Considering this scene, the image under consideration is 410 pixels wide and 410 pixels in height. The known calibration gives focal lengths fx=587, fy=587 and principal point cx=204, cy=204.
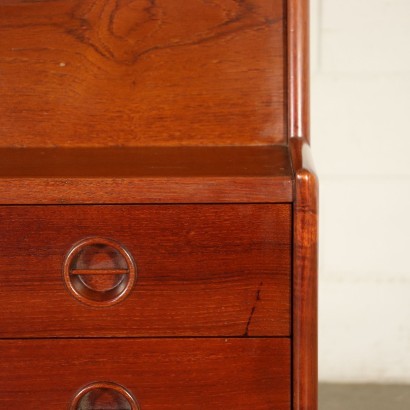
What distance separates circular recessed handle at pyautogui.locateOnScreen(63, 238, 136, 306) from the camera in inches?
26.0

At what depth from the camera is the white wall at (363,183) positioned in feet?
3.70

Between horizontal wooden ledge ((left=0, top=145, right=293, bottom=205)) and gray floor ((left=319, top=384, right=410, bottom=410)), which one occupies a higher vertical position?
horizontal wooden ledge ((left=0, top=145, right=293, bottom=205))

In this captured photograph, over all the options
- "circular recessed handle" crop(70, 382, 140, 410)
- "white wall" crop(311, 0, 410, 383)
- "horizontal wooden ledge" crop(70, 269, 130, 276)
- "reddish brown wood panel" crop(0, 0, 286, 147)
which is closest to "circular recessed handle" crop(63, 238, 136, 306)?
"horizontal wooden ledge" crop(70, 269, 130, 276)

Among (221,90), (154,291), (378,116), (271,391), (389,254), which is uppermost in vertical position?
(378,116)

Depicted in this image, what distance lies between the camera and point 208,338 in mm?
679

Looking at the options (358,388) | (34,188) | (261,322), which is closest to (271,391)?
(261,322)

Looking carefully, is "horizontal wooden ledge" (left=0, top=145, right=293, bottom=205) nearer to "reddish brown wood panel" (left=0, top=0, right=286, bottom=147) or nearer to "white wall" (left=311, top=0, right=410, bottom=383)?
"reddish brown wood panel" (left=0, top=0, right=286, bottom=147)

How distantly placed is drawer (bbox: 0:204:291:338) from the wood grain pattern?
0.05 feet

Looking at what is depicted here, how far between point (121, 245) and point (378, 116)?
68 centimetres

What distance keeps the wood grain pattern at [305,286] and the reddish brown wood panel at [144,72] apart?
0.69 ft

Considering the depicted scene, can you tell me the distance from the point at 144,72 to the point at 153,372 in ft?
1.41

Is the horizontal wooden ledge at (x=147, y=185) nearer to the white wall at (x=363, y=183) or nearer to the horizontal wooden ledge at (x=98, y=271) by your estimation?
the horizontal wooden ledge at (x=98, y=271)

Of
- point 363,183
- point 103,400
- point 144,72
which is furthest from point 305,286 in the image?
point 363,183

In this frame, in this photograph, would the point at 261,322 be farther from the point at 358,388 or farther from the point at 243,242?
the point at 358,388
